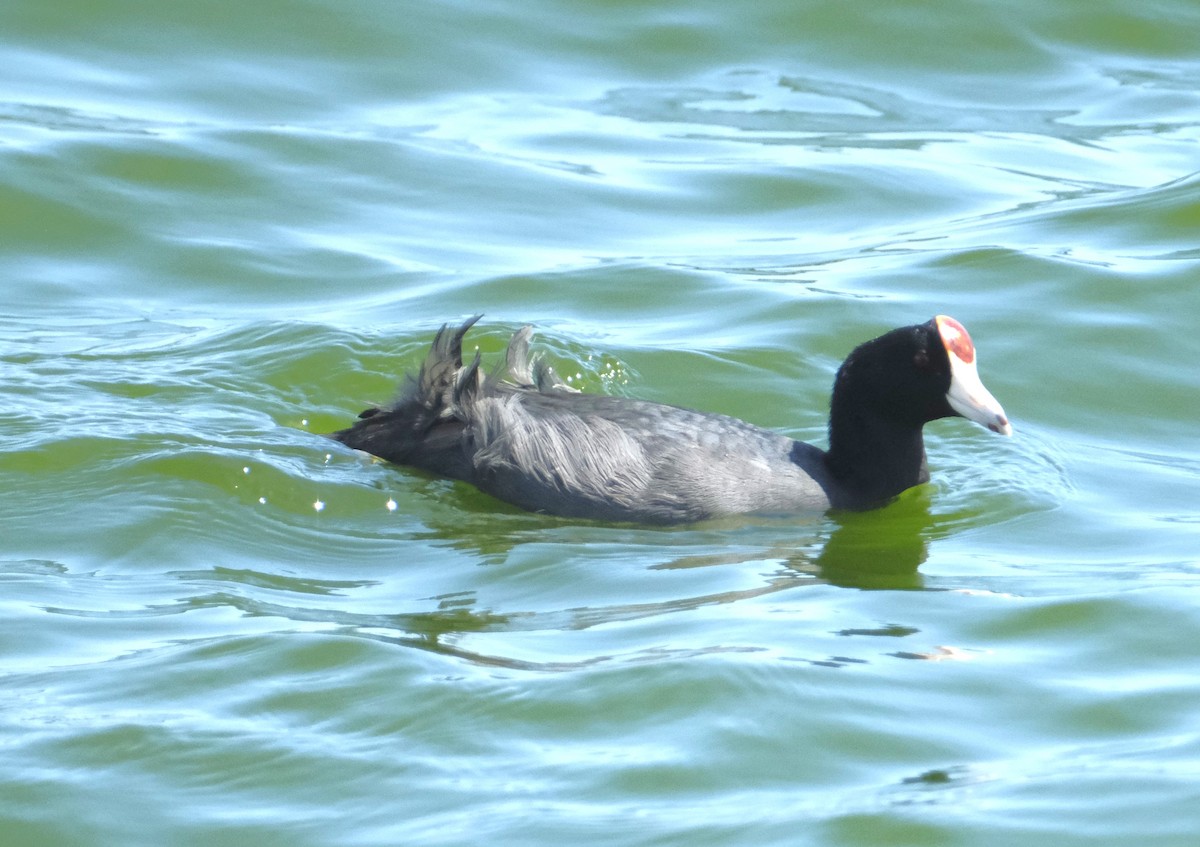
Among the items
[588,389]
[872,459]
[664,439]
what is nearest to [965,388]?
[872,459]

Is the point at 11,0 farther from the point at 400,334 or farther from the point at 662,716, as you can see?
the point at 662,716

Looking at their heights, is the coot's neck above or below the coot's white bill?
below

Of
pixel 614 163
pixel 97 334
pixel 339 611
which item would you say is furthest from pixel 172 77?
pixel 339 611

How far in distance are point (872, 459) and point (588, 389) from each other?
167cm

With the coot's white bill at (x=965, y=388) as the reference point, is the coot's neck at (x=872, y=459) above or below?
below

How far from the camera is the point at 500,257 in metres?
9.80

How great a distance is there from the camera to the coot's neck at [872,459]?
22.5ft

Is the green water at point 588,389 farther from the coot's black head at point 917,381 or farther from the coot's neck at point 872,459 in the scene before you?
the coot's black head at point 917,381

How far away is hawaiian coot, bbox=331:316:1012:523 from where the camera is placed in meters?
6.50

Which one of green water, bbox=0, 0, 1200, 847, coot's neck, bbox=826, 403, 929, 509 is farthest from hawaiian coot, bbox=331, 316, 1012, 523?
green water, bbox=0, 0, 1200, 847

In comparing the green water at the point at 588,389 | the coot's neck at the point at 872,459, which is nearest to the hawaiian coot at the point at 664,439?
the coot's neck at the point at 872,459

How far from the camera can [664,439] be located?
6.55 meters

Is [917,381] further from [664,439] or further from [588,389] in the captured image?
[588,389]

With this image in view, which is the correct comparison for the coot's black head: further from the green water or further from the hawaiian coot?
the green water
